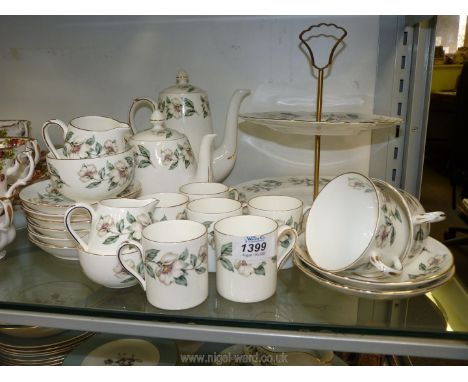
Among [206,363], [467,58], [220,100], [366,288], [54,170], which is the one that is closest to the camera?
[366,288]

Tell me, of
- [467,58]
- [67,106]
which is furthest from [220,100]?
[467,58]

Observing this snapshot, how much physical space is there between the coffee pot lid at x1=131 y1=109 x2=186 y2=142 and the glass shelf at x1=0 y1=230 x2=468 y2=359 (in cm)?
23

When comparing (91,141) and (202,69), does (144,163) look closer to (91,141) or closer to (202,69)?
(91,141)

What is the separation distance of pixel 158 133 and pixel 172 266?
27 centimetres

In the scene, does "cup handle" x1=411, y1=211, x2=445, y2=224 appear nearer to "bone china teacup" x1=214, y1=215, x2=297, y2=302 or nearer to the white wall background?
"bone china teacup" x1=214, y1=215, x2=297, y2=302

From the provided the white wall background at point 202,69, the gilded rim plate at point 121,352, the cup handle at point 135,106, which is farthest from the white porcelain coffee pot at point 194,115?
the gilded rim plate at point 121,352

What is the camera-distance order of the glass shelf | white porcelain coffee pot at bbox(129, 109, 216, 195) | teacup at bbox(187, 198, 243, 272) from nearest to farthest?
the glass shelf → teacup at bbox(187, 198, 243, 272) → white porcelain coffee pot at bbox(129, 109, 216, 195)

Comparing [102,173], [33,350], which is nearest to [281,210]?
[102,173]

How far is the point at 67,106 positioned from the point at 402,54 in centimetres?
68

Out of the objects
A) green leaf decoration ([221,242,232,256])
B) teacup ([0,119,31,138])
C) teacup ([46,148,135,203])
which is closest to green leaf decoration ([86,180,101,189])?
teacup ([46,148,135,203])

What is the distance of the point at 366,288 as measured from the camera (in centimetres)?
51

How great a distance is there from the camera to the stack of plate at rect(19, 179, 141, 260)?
63 cm
